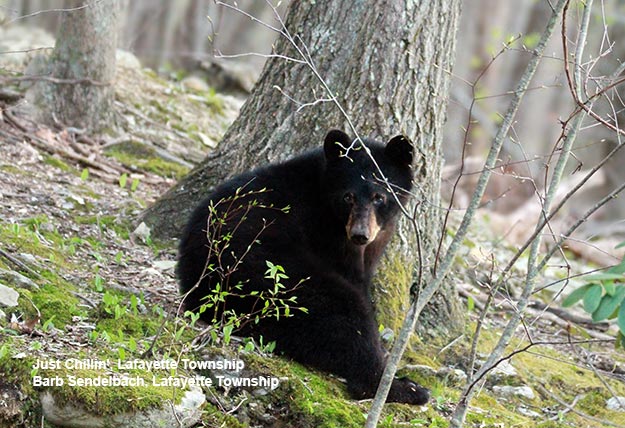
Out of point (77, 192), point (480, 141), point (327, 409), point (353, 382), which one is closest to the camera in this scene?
point (327, 409)

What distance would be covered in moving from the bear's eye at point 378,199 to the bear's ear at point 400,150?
28cm

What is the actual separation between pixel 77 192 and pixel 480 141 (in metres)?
13.0

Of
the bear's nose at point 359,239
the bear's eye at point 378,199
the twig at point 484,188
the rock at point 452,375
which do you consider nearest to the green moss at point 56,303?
the bear's nose at point 359,239

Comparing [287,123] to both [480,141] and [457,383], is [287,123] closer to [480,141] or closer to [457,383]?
[457,383]

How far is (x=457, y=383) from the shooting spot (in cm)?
580

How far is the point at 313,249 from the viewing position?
18.8 feet

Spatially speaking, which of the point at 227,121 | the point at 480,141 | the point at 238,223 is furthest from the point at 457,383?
the point at 480,141

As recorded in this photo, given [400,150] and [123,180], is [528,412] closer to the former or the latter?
[400,150]

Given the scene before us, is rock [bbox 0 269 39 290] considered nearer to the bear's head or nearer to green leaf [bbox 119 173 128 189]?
the bear's head

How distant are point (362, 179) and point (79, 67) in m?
Result: 4.57

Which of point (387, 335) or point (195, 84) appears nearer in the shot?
point (387, 335)

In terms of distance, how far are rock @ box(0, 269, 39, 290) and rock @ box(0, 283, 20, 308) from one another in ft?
0.70

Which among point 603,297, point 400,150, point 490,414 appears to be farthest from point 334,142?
point 603,297

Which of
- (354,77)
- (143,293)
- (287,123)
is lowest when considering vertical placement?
(143,293)
